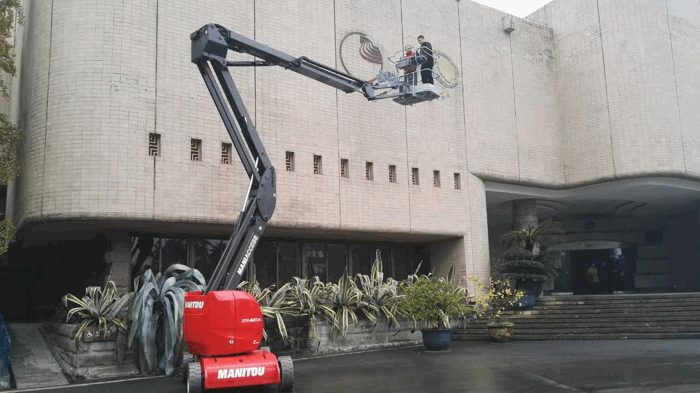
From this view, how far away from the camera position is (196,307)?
9148mm

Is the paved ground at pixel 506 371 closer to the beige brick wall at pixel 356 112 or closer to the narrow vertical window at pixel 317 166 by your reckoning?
the beige brick wall at pixel 356 112

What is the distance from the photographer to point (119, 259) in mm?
15023

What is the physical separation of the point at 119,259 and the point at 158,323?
3526 mm

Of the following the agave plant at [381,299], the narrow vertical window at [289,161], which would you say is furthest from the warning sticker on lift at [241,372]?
the narrow vertical window at [289,161]

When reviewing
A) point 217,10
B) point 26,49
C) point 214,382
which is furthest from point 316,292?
point 26,49

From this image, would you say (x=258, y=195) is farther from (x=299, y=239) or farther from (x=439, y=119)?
(x=439, y=119)

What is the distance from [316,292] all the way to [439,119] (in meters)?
8.18

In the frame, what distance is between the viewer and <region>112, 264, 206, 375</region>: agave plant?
11648 millimetres

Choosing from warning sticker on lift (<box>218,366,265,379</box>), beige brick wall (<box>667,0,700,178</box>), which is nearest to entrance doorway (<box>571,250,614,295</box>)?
beige brick wall (<box>667,0,700,178</box>)

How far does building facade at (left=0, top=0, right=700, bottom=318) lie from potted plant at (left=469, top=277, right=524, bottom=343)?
103 centimetres

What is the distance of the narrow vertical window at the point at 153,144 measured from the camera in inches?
567

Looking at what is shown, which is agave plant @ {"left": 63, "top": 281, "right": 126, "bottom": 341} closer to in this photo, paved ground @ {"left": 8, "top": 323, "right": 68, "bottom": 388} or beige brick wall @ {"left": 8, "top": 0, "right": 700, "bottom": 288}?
paved ground @ {"left": 8, "top": 323, "right": 68, "bottom": 388}

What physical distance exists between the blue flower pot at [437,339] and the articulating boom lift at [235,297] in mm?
6235

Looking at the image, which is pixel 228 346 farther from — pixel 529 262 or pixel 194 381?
pixel 529 262
